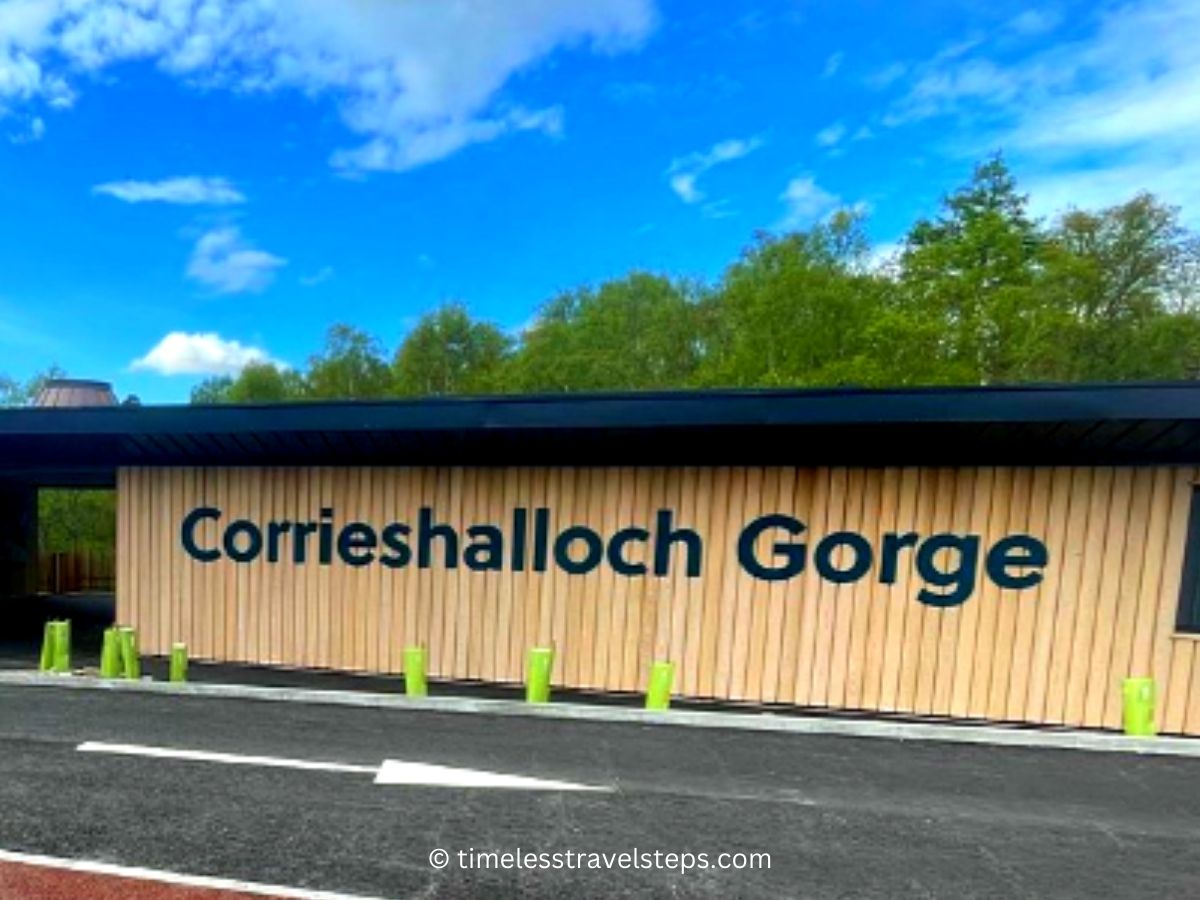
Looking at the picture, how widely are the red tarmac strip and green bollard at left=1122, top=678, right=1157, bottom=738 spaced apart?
719cm

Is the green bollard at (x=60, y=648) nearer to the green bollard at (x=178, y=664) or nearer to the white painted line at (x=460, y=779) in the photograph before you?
the green bollard at (x=178, y=664)

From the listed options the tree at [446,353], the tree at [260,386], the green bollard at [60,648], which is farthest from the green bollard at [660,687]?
the tree at [260,386]

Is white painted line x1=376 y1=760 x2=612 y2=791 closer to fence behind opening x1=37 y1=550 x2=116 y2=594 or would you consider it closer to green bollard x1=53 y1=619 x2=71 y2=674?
green bollard x1=53 y1=619 x2=71 y2=674

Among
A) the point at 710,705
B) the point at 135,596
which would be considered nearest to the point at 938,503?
the point at 710,705

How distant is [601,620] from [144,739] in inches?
187

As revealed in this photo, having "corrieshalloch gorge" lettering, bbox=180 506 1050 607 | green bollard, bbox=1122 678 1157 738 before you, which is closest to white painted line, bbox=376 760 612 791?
"corrieshalloch gorge" lettering, bbox=180 506 1050 607

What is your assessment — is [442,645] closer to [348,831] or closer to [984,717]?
[348,831]

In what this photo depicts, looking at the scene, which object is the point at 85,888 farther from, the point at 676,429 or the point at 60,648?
the point at 60,648

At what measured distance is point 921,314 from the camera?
24562 mm

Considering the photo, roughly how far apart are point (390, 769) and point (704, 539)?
4.38 meters

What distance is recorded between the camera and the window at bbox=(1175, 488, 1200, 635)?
7.00 meters

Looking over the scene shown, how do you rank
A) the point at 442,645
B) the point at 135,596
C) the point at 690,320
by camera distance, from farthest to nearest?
the point at 690,320 → the point at 135,596 → the point at 442,645

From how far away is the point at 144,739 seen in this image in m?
5.70

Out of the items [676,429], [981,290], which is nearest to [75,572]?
[676,429]
